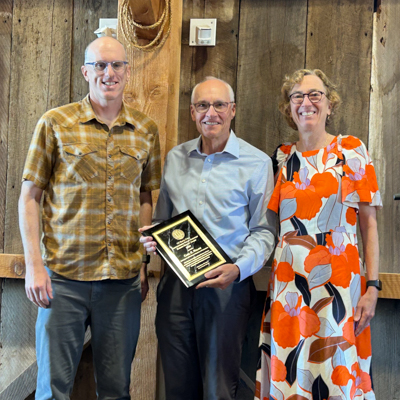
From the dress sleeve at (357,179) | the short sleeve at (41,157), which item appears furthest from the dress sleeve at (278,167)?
the short sleeve at (41,157)

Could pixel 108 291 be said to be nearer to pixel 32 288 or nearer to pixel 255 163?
pixel 32 288

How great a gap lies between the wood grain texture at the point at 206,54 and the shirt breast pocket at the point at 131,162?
548 mm

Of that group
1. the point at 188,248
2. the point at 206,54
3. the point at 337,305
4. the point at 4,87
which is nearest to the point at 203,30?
the point at 206,54

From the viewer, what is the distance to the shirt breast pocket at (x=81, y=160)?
1790 millimetres

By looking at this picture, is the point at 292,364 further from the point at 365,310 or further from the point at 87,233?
the point at 87,233

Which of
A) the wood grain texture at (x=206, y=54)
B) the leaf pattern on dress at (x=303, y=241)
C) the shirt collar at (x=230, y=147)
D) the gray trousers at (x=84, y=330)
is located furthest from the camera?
the wood grain texture at (x=206, y=54)

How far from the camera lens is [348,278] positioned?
5.88ft

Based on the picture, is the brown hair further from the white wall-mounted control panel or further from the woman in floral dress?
the white wall-mounted control panel

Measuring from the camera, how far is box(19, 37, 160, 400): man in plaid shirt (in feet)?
5.70

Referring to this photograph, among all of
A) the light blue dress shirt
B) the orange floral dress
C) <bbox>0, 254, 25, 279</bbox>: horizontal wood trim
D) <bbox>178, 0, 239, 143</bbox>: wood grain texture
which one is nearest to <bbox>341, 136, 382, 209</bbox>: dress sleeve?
the orange floral dress

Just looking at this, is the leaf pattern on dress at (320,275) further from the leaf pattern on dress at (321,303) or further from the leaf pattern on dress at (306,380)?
the leaf pattern on dress at (306,380)

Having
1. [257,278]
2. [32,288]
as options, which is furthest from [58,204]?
[257,278]

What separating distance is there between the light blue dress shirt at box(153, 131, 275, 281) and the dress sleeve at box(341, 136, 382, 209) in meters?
0.30

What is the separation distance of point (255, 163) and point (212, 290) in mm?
548
